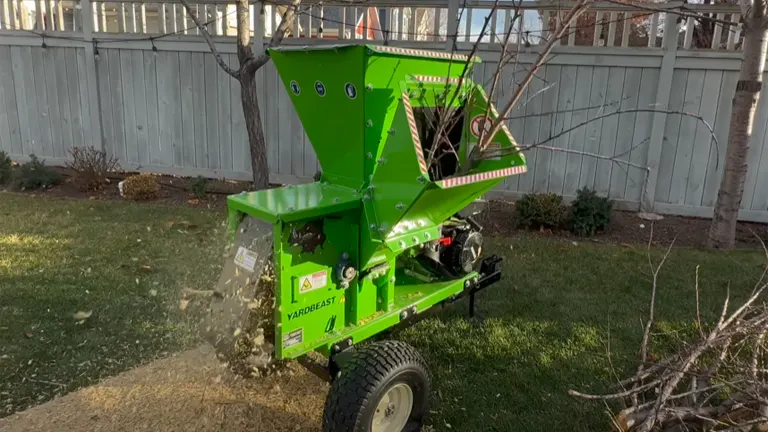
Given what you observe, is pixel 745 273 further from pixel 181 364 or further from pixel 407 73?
pixel 181 364

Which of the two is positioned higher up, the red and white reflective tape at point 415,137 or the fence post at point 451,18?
the fence post at point 451,18

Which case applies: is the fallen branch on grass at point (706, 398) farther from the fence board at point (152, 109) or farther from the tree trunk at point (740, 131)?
the fence board at point (152, 109)

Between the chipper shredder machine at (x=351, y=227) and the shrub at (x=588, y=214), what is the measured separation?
3505 millimetres

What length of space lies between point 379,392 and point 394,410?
14.4 inches

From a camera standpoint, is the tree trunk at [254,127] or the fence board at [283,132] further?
the fence board at [283,132]

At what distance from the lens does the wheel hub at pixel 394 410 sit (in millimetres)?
2834

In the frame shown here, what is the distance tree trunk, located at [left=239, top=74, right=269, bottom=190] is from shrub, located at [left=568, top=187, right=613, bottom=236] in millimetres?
3808

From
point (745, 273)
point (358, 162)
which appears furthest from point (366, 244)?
point (745, 273)

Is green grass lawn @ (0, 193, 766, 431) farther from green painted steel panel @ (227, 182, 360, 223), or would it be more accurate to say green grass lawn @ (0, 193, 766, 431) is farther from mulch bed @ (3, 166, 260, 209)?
green painted steel panel @ (227, 182, 360, 223)

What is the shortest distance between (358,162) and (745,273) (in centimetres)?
433

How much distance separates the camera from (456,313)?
4.45m

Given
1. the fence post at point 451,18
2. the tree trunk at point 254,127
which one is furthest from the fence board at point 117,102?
the fence post at point 451,18

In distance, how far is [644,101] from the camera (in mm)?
6848

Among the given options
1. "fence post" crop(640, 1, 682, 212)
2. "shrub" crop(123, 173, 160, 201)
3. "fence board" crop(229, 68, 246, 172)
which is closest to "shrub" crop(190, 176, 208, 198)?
"shrub" crop(123, 173, 160, 201)
